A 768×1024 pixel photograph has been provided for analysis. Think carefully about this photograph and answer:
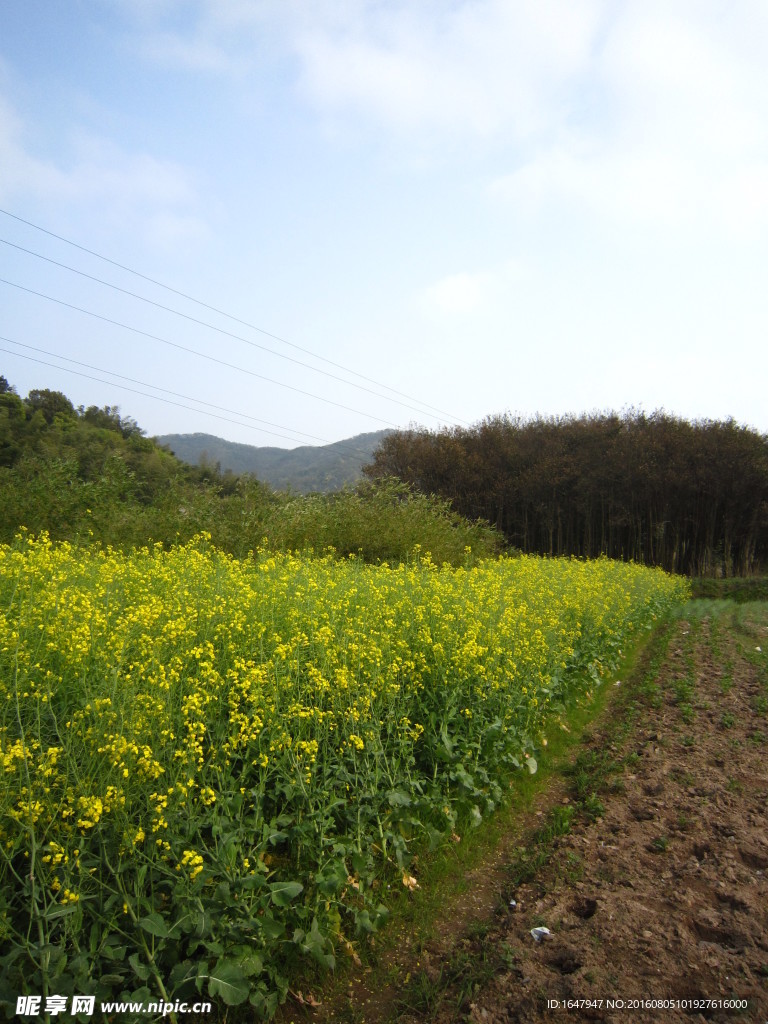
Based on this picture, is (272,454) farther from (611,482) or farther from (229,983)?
(229,983)

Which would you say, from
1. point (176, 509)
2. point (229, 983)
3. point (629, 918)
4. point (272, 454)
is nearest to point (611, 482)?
point (176, 509)

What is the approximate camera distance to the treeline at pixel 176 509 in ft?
35.3

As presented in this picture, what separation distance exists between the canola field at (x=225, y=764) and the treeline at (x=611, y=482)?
26.4 meters

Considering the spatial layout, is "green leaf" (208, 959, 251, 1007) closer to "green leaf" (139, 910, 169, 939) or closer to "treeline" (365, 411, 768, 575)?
"green leaf" (139, 910, 169, 939)

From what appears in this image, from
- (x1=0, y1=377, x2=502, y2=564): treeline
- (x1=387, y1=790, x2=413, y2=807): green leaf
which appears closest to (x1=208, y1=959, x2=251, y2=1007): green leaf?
(x1=387, y1=790, x2=413, y2=807): green leaf

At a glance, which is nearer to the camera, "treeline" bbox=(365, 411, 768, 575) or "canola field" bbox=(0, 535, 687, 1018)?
"canola field" bbox=(0, 535, 687, 1018)

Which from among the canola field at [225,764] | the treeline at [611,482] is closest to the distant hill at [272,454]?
the treeline at [611,482]

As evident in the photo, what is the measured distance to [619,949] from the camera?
3.12 m

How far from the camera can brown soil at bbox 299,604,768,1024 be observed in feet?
9.23

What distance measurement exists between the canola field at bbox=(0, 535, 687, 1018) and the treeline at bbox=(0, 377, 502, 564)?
5.34 metres

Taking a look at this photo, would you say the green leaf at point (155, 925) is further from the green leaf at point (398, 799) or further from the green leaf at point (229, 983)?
the green leaf at point (398, 799)

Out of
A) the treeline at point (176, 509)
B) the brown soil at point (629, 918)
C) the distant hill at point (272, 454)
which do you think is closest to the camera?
the brown soil at point (629, 918)

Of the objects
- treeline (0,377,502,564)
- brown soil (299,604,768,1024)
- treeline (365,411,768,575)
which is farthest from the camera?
treeline (365,411,768,575)

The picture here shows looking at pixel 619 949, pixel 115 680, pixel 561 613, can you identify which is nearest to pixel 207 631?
pixel 115 680
